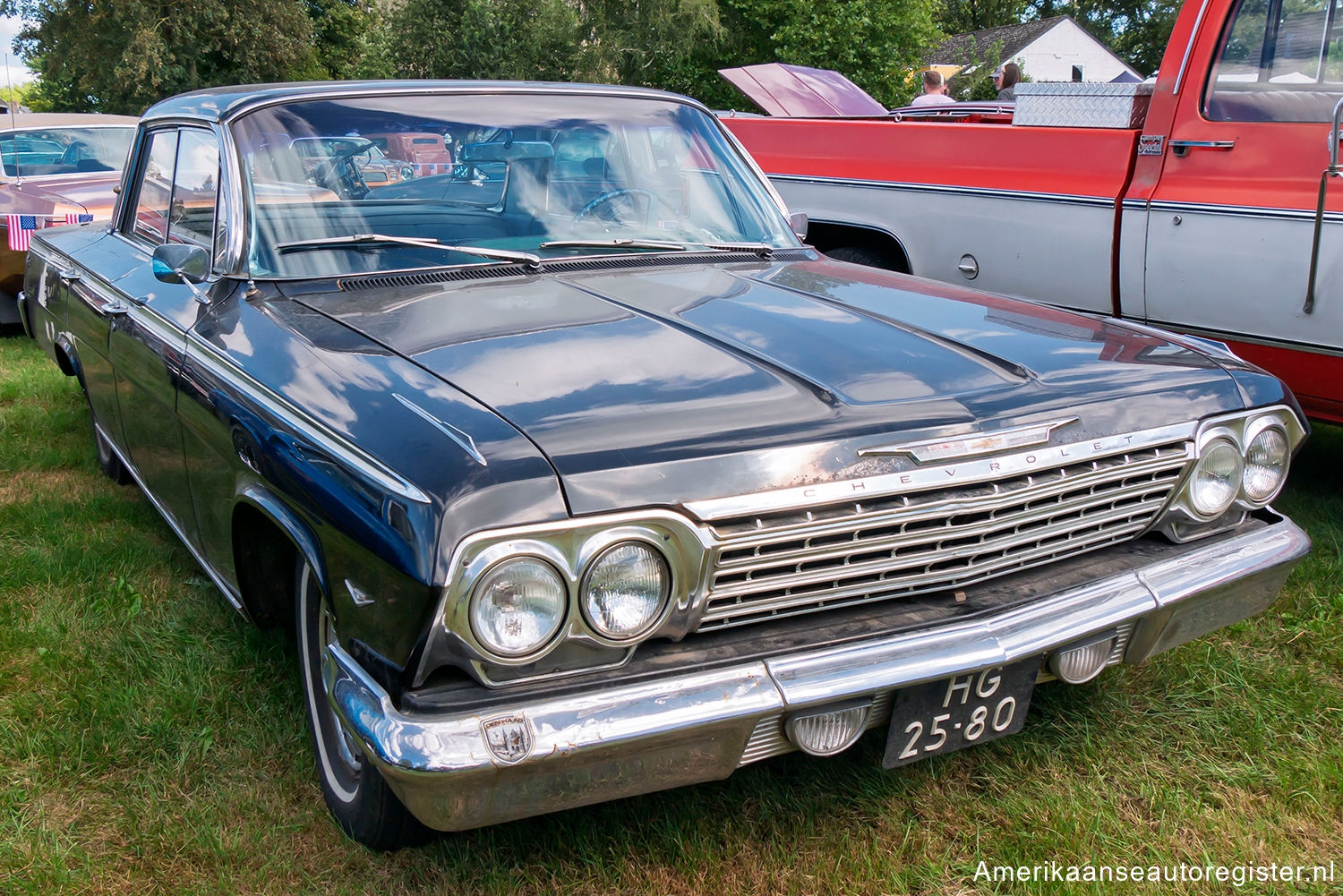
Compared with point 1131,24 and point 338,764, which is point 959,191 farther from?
point 1131,24

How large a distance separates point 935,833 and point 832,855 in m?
0.25

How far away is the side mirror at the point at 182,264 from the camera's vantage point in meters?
2.85

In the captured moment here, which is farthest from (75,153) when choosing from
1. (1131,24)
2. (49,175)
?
(1131,24)

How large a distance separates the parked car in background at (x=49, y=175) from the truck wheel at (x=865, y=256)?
15.2 feet

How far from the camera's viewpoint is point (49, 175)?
7.93 meters

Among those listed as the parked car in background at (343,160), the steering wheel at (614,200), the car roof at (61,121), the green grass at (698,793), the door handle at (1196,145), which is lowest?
the green grass at (698,793)

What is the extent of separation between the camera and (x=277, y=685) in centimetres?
293

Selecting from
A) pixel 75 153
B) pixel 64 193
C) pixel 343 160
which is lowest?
pixel 64 193

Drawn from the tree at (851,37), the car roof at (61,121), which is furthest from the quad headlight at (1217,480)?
the tree at (851,37)

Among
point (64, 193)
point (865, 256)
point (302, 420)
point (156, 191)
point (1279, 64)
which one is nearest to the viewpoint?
point (302, 420)

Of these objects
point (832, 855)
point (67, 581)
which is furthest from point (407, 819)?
point (67, 581)

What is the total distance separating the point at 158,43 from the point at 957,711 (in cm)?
3394

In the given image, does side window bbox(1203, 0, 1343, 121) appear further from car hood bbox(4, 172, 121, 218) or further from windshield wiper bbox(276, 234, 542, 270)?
car hood bbox(4, 172, 121, 218)

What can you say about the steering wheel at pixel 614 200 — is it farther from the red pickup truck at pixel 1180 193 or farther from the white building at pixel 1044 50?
the white building at pixel 1044 50
